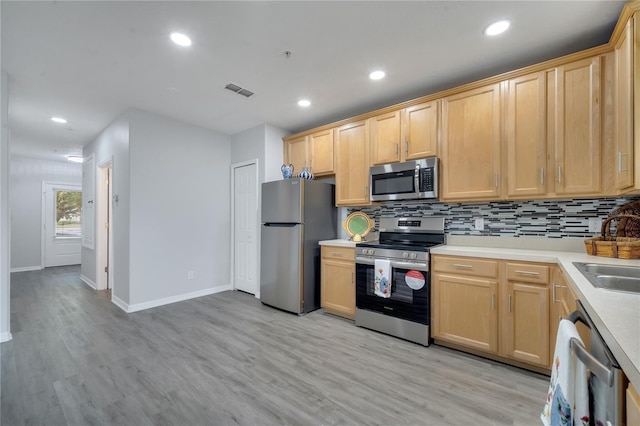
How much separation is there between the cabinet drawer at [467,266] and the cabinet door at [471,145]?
0.60 m

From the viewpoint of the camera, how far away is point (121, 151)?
11.9ft

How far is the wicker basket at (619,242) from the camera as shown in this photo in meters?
1.74

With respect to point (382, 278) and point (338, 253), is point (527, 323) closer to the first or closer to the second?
point (382, 278)

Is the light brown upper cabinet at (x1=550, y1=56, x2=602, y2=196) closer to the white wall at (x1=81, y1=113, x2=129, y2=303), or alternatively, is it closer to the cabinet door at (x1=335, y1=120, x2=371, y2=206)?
the cabinet door at (x1=335, y1=120, x2=371, y2=206)

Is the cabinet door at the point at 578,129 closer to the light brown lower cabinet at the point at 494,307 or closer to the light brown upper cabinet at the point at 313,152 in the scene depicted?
the light brown lower cabinet at the point at 494,307

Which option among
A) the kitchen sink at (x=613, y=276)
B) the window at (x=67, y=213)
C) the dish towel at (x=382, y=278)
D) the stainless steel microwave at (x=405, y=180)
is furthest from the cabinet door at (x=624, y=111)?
the window at (x=67, y=213)

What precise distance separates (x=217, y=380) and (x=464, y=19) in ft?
10.2

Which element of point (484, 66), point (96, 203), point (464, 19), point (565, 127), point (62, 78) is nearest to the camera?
point (464, 19)

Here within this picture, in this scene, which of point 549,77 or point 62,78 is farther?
point 62,78

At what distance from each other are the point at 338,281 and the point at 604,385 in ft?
8.38

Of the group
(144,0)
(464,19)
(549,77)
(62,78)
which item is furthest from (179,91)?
(549,77)

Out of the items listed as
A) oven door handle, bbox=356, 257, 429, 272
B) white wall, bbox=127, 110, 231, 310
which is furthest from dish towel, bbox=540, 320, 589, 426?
white wall, bbox=127, 110, 231, 310

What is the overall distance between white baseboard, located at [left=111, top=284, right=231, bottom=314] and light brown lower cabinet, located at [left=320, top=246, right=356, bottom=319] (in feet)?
6.21

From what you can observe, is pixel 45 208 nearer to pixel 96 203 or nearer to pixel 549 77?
pixel 96 203
